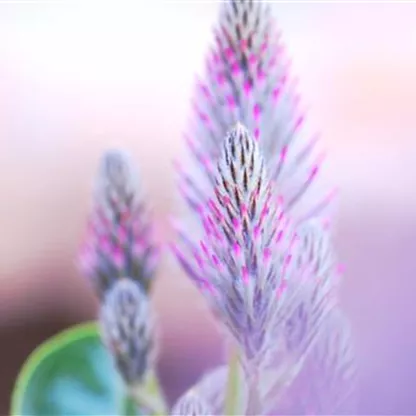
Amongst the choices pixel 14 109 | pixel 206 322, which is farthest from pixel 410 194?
pixel 14 109

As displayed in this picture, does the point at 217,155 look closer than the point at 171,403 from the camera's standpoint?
Yes

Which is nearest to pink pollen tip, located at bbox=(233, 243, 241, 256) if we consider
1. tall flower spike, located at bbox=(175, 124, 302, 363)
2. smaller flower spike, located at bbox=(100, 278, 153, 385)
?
tall flower spike, located at bbox=(175, 124, 302, 363)

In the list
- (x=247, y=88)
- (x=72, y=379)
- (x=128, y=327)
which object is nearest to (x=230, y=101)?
(x=247, y=88)

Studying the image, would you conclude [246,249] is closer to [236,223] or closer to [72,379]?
[236,223]

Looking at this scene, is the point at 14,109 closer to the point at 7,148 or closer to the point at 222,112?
the point at 7,148

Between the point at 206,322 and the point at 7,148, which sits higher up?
the point at 7,148

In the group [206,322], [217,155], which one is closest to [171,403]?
[206,322]
